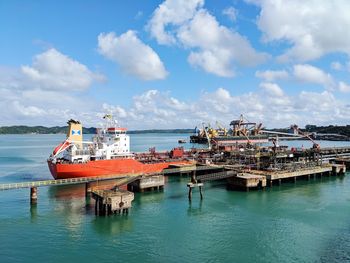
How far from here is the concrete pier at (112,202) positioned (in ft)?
120

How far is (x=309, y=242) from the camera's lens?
29.6 m

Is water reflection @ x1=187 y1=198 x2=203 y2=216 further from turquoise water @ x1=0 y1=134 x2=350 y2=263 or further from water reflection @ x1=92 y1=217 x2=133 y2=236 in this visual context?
water reflection @ x1=92 y1=217 x2=133 y2=236

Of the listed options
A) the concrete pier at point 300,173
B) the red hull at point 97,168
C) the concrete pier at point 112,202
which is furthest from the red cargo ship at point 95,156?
the concrete pier at point 300,173

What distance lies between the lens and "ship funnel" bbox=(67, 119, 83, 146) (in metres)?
57.2

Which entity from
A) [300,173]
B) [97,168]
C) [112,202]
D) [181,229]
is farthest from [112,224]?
[300,173]

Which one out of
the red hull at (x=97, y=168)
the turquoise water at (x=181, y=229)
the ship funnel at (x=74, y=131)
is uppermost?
the ship funnel at (x=74, y=131)

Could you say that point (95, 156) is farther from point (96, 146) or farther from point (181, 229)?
point (181, 229)

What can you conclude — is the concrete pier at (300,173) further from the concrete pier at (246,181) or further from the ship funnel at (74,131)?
the ship funnel at (74,131)

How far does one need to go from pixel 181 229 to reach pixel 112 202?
8477mm

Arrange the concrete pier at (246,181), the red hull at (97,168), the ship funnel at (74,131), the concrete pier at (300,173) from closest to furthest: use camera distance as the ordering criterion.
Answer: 1. the concrete pier at (246,181)
2. the red hull at (97,168)
3. the concrete pier at (300,173)
4. the ship funnel at (74,131)

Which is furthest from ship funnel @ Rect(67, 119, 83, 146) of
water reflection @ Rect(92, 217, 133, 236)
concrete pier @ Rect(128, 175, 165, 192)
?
water reflection @ Rect(92, 217, 133, 236)

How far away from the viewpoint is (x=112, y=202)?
119 ft

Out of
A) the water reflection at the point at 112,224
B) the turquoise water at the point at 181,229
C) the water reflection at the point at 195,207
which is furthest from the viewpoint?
the water reflection at the point at 195,207

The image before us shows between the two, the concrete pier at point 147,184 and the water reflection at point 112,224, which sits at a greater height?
the concrete pier at point 147,184
